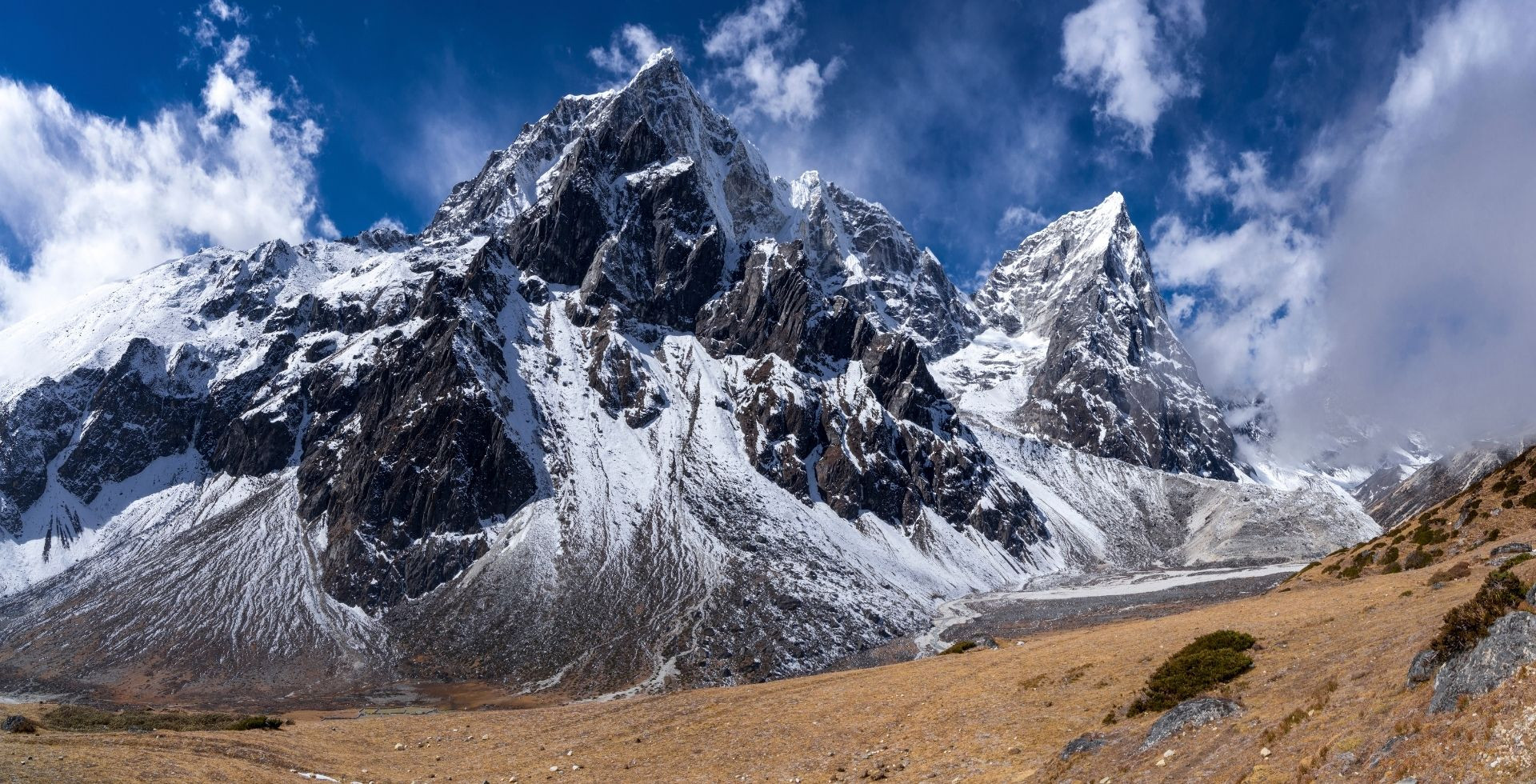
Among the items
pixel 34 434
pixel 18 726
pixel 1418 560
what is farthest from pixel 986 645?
pixel 34 434

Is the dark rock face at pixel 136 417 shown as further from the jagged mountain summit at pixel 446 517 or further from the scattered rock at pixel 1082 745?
the scattered rock at pixel 1082 745

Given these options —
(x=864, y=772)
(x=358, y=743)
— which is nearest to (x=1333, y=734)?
(x=864, y=772)

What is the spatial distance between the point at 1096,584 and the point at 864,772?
159 m

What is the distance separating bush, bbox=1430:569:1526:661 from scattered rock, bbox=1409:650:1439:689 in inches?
5.5

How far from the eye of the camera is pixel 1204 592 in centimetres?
12888

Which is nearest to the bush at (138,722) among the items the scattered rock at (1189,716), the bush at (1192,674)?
the bush at (1192,674)

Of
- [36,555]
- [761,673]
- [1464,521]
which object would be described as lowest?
[761,673]

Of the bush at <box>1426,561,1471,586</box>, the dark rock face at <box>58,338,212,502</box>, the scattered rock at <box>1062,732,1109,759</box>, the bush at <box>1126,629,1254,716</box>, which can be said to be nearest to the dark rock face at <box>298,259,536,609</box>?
the dark rock face at <box>58,338,212,502</box>

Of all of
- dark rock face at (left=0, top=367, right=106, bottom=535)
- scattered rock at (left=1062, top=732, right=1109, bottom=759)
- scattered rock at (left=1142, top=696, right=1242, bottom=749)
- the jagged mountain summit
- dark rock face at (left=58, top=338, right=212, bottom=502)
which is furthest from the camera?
dark rock face at (left=58, top=338, right=212, bottom=502)

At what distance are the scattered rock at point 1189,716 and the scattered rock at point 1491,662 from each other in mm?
5619

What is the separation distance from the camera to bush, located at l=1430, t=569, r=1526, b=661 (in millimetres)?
14375

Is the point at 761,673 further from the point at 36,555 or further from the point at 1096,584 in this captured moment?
the point at 36,555

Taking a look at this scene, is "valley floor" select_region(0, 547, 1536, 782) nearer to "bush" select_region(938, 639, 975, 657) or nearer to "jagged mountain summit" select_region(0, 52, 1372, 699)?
"bush" select_region(938, 639, 975, 657)

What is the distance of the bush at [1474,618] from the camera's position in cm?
1438
